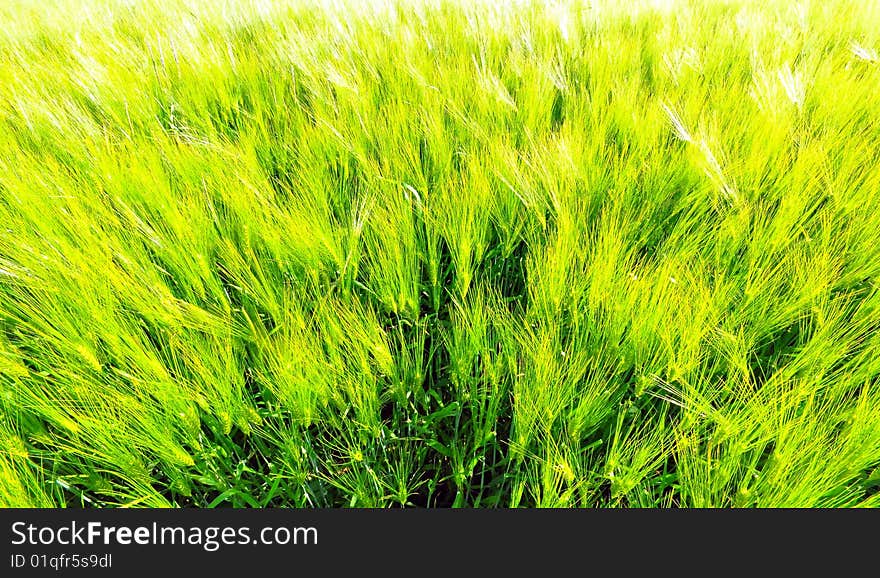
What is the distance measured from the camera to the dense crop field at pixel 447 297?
516 millimetres

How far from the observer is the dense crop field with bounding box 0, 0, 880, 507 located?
1.69 feet

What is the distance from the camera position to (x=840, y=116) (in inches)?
35.2

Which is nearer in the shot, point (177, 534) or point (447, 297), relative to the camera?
point (177, 534)

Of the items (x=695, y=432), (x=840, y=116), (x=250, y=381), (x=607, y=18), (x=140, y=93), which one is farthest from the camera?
(x=607, y=18)

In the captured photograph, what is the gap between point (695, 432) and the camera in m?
0.50

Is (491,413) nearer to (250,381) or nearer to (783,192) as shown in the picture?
(250,381)

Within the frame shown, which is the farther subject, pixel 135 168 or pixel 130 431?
pixel 135 168

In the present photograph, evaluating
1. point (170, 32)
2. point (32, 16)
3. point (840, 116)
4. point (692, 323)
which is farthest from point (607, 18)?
point (32, 16)

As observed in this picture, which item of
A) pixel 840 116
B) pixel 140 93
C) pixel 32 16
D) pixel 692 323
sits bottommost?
pixel 692 323

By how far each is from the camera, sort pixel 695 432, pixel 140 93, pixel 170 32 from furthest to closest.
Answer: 1. pixel 170 32
2. pixel 140 93
3. pixel 695 432

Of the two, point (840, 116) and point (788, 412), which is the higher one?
point (840, 116)

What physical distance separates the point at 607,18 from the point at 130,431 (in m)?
1.74

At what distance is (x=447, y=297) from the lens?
0.81m

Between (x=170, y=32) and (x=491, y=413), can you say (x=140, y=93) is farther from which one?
(x=491, y=413)
